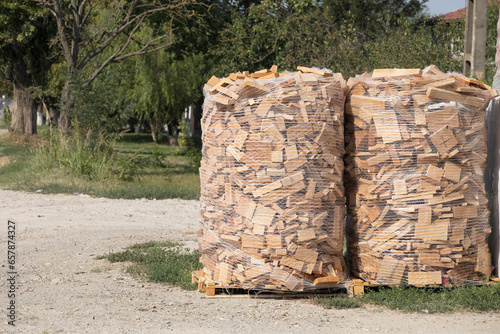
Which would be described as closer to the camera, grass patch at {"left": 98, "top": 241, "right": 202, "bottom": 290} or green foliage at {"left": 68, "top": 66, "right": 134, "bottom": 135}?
grass patch at {"left": 98, "top": 241, "right": 202, "bottom": 290}

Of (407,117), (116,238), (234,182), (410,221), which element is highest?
(407,117)

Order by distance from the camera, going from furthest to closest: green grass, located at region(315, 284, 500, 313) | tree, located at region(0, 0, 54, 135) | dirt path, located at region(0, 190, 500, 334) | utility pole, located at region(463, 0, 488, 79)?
tree, located at region(0, 0, 54, 135)
utility pole, located at region(463, 0, 488, 79)
green grass, located at region(315, 284, 500, 313)
dirt path, located at region(0, 190, 500, 334)

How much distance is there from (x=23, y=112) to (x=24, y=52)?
7.89 ft

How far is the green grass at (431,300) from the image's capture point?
16.7ft

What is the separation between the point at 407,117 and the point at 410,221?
892mm

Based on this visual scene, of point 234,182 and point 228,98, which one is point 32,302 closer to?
point 234,182

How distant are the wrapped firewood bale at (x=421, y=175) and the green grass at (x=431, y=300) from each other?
10 cm

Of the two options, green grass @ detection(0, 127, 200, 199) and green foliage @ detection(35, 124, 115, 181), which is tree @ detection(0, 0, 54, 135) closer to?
green grass @ detection(0, 127, 200, 199)

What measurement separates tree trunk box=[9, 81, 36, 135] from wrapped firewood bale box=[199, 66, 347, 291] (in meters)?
20.3

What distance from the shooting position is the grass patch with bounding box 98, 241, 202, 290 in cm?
611

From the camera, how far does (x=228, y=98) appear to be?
17.4 ft

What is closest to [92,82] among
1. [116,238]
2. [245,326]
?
[116,238]

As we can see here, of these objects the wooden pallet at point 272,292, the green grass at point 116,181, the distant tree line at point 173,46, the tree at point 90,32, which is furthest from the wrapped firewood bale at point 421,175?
the tree at point 90,32

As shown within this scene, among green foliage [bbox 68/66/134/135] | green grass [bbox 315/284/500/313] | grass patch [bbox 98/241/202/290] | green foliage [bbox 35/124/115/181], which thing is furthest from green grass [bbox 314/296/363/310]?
green foliage [bbox 68/66/134/135]
